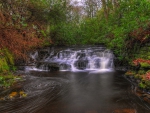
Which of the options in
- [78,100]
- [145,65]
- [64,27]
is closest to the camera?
[78,100]

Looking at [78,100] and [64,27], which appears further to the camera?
[64,27]

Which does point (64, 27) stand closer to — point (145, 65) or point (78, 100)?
point (145, 65)

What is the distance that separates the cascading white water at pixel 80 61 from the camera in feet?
32.6

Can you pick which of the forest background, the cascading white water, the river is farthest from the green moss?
the cascading white water

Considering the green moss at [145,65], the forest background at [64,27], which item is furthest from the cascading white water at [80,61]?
the green moss at [145,65]

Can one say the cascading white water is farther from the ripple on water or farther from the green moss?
the ripple on water

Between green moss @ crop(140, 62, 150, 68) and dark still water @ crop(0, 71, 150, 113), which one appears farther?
green moss @ crop(140, 62, 150, 68)

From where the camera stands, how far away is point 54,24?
1441cm

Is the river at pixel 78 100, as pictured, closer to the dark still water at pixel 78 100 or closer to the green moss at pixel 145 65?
the dark still water at pixel 78 100

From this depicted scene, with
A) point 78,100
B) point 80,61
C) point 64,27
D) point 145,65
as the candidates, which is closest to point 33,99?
point 78,100

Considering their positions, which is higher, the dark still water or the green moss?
the green moss

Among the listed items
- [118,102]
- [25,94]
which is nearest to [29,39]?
[25,94]

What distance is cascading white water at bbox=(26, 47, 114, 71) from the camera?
9.94 meters

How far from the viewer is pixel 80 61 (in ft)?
33.9
